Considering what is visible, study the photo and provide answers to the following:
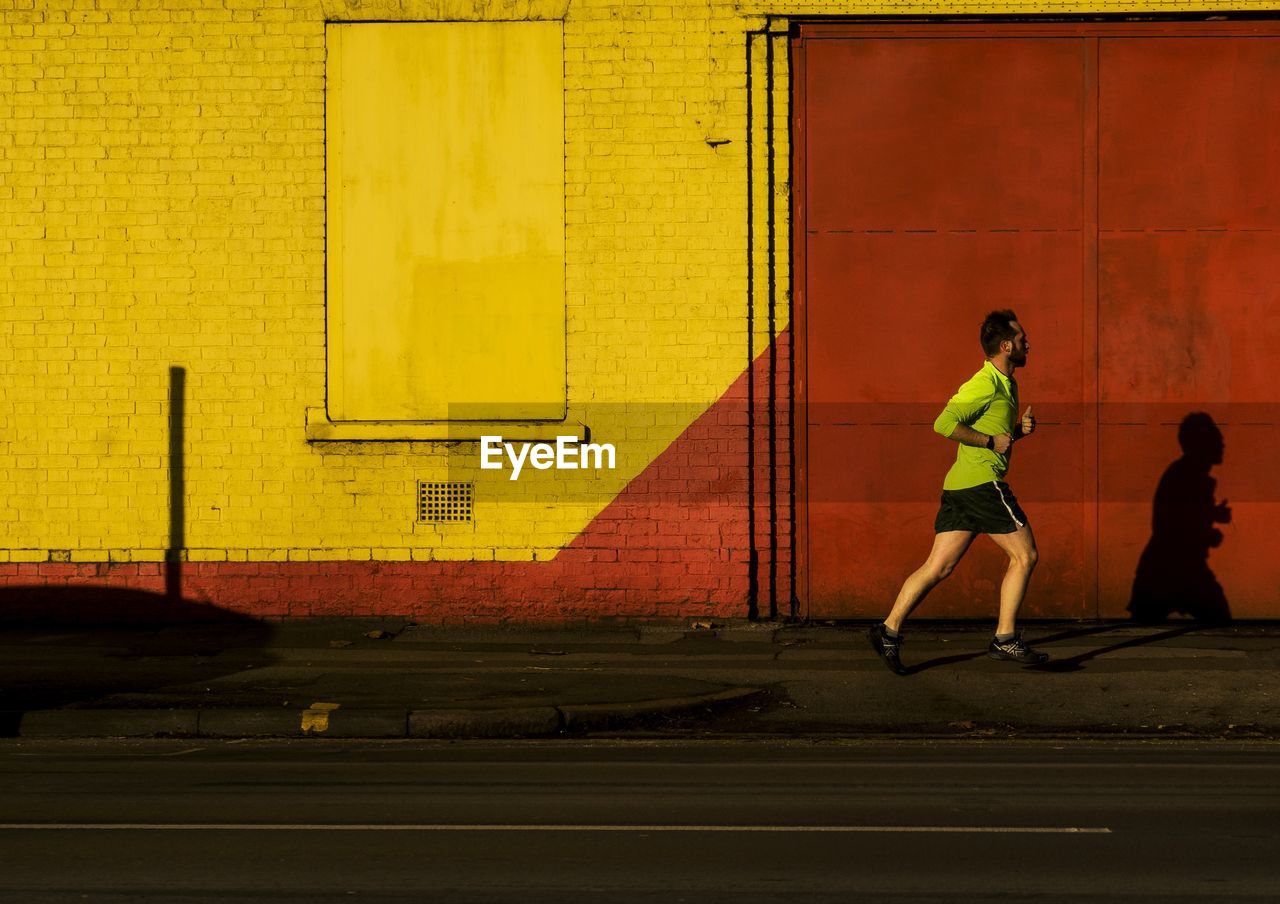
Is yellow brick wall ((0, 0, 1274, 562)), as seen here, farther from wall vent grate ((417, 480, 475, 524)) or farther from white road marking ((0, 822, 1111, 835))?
white road marking ((0, 822, 1111, 835))

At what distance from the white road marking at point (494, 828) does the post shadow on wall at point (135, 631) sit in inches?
140

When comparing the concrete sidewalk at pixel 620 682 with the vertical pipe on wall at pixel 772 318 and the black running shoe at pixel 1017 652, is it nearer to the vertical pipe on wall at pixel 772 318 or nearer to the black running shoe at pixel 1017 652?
the black running shoe at pixel 1017 652

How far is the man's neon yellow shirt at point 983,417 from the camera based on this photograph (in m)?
10.2

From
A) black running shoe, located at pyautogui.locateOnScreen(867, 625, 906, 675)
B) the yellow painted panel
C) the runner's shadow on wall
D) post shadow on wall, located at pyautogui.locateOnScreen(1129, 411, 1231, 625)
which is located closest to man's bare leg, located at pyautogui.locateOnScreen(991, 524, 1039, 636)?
black running shoe, located at pyautogui.locateOnScreen(867, 625, 906, 675)

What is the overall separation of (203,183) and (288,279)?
37.9 inches

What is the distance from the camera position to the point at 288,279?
41.9 ft

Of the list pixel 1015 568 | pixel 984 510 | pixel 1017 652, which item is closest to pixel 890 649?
pixel 1017 652

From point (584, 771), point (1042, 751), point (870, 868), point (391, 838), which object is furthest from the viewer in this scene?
point (1042, 751)

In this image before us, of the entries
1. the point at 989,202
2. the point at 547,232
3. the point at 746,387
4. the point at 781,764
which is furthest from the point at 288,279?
the point at 781,764

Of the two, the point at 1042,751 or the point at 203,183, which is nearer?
the point at 1042,751

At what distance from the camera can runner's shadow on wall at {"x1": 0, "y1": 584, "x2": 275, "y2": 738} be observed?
9922mm

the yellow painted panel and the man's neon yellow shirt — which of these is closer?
the man's neon yellow shirt

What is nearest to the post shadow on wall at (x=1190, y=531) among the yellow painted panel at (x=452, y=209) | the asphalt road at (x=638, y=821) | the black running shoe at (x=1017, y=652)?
the black running shoe at (x=1017, y=652)

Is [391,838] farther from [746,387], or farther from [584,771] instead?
[746,387]
